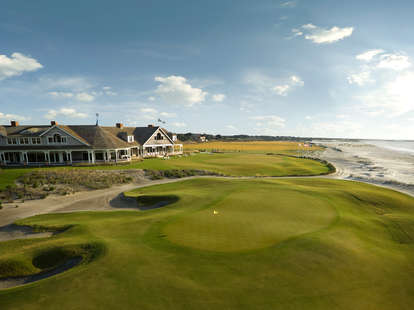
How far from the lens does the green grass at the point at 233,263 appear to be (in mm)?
6695

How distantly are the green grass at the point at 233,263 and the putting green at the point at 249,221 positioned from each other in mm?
71

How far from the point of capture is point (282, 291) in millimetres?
7059

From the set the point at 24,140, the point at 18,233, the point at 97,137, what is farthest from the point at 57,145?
the point at 18,233

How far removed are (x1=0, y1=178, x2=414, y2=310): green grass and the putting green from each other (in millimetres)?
71

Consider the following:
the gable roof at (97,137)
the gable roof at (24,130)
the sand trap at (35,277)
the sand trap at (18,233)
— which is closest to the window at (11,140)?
the gable roof at (24,130)

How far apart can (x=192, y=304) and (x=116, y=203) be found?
64.3ft

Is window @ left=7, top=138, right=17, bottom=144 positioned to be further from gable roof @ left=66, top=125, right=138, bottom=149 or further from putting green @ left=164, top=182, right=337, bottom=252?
putting green @ left=164, top=182, right=337, bottom=252

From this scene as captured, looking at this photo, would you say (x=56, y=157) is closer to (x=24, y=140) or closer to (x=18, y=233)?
(x=24, y=140)

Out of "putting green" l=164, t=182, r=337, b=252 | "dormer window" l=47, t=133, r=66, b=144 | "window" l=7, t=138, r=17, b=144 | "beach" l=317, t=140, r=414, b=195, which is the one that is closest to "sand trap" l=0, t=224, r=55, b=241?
"putting green" l=164, t=182, r=337, b=252

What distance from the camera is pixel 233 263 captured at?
8.66 meters

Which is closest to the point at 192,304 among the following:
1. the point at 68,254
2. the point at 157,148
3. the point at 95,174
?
the point at 68,254

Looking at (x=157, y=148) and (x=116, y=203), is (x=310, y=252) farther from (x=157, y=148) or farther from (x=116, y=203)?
(x=157, y=148)

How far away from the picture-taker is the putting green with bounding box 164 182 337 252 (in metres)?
10.9

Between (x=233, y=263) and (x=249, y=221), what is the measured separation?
553 centimetres
